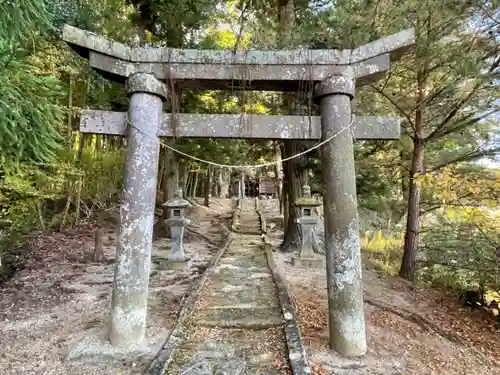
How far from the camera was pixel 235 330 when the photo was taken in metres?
4.62

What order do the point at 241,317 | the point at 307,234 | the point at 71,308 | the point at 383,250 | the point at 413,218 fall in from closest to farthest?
the point at 241,317, the point at 71,308, the point at 413,218, the point at 307,234, the point at 383,250

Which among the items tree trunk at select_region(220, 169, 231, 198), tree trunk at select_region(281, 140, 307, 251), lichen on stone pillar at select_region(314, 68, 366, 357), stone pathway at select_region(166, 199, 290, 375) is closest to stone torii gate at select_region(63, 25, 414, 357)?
lichen on stone pillar at select_region(314, 68, 366, 357)

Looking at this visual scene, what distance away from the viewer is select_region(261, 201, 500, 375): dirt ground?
400cm

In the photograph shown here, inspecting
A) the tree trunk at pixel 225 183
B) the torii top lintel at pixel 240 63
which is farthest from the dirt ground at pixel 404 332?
the tree trunk at pixel 225 183

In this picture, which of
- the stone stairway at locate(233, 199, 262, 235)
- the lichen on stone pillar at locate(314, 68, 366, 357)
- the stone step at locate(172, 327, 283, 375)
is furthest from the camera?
the stone stairway at locate(233, 199, 262, 235)

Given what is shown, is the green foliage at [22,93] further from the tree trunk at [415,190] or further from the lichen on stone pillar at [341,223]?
the tree trunk at [415,190]

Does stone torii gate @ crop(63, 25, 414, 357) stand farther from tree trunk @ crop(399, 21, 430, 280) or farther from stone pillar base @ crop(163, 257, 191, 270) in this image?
stone pillar base @ crop(163, 257, 191, 270)

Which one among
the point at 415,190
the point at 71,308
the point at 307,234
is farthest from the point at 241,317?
the point at 415,190

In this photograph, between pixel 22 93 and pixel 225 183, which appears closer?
pixel 22 93

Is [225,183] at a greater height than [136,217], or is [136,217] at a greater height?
[225,183]

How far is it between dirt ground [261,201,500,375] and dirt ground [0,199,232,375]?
2.07m

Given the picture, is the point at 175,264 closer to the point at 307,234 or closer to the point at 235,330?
the point at 307,234

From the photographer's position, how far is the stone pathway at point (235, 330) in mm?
3742

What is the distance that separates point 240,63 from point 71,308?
4.82 meters
